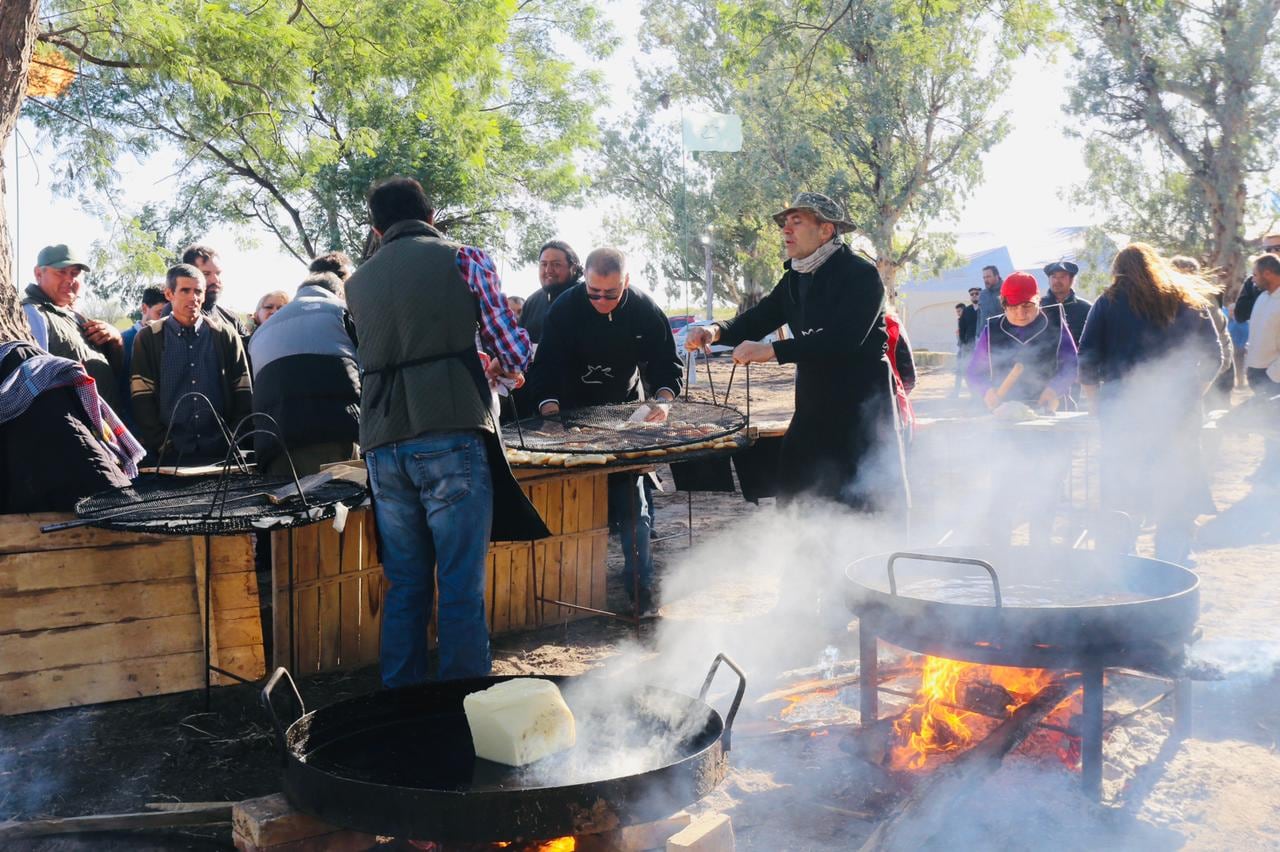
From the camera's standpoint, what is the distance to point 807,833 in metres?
3.19

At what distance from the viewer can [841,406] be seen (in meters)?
5.02

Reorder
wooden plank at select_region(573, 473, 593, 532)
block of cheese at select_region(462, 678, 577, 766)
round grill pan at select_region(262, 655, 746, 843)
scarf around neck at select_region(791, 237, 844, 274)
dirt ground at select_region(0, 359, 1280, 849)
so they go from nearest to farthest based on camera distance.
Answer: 1. round grill pan at select_region(262, 655, 746, 843)
2. block of cheese at select_region(462, 678, 577, 766)
3. dirt ground at select_region(0, 359, 1280, 849)
4. scarf around neck at select_region(791, 237, 844, 274)
5. wooden plank at select_region(573, 473, 593, 532)

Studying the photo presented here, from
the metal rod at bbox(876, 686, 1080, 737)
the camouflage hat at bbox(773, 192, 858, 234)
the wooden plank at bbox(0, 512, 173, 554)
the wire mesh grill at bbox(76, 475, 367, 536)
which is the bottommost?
the metal rod at bbox(876, 686, 1080, 737)

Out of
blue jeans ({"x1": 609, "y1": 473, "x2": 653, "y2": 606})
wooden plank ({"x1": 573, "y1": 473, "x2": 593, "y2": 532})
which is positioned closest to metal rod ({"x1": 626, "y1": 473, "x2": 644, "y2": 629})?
blue jeans ({"x1": 609, "y1": 473, "x2": 653, "y2": 606})

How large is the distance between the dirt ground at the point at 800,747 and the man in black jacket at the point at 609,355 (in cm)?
69

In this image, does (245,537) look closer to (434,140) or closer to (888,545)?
(888,545)

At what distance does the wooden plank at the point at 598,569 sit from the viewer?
5953 millimetres

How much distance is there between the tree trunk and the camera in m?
5.28

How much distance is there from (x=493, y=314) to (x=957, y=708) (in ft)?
7.47

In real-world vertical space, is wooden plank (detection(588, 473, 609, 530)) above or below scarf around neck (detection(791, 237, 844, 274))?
below

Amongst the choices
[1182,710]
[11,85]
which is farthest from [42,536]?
[1182,710]

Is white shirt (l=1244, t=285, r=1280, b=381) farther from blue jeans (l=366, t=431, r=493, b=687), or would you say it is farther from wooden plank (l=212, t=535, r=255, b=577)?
wooden plank (l=212, t=535, r=255, b=577)

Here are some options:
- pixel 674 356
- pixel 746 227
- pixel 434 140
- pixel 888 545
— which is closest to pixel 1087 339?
pixel 888 545

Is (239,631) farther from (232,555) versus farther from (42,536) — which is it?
(42,536)
